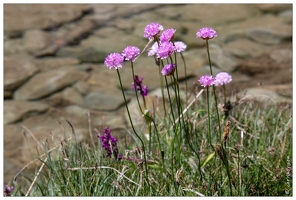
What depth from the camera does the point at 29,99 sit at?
4.49 metres

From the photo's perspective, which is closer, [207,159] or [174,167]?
[207,159]

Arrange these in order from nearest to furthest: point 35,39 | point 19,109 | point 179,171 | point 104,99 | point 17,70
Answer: point 179,171, point 19,109, point 104,99, point 17,70, point 35,39

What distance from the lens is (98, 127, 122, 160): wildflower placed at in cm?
270

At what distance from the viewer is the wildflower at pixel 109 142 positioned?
2699 mm

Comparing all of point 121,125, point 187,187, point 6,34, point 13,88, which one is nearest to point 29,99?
point 13,88

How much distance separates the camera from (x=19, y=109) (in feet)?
14.2

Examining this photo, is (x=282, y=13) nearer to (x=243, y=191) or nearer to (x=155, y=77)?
(x=155, y=77)

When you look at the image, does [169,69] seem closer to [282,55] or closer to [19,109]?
[19,109]

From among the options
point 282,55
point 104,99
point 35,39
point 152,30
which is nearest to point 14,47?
point 35,39

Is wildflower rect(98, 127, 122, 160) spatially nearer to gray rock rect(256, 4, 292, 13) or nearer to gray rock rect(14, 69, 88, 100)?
gray rock rect(14, 69, 88, 100)

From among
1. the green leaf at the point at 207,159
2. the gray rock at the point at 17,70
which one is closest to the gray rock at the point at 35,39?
the gray rock at the point at 17,70

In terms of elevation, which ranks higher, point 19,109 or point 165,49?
point 165,49

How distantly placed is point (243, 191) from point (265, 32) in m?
3.15

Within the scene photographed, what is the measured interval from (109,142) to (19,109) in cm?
176
